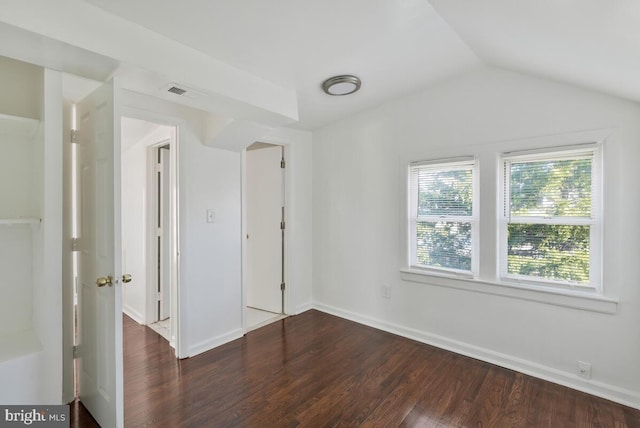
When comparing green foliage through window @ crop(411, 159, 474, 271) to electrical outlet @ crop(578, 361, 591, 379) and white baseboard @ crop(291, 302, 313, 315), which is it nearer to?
electrical outlet @ crop(578, 361, 591, 379)

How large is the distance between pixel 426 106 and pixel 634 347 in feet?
7.85

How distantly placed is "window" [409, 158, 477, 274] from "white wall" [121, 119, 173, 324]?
9.07 feet

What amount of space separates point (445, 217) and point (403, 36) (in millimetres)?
1609

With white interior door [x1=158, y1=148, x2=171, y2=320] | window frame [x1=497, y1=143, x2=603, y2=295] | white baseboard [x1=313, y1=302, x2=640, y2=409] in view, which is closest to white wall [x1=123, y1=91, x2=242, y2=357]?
white interior door [x1=158, y1=148, x2=171, y2=320]

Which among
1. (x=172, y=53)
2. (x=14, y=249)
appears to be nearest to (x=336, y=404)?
(x=14, y=249)

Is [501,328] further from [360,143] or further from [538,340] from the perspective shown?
[360,143]

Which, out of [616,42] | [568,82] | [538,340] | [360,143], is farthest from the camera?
[360,143]

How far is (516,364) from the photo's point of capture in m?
2.43

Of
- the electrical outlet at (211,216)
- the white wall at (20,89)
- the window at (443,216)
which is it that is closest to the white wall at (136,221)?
the electrical outlet at (211,216)

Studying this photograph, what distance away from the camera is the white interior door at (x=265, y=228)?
3.73 metres

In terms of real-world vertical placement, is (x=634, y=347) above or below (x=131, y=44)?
below

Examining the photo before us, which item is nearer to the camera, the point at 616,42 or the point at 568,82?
the point at 616,42

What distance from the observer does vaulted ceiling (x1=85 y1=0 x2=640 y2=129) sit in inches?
55.0

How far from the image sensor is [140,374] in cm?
238
